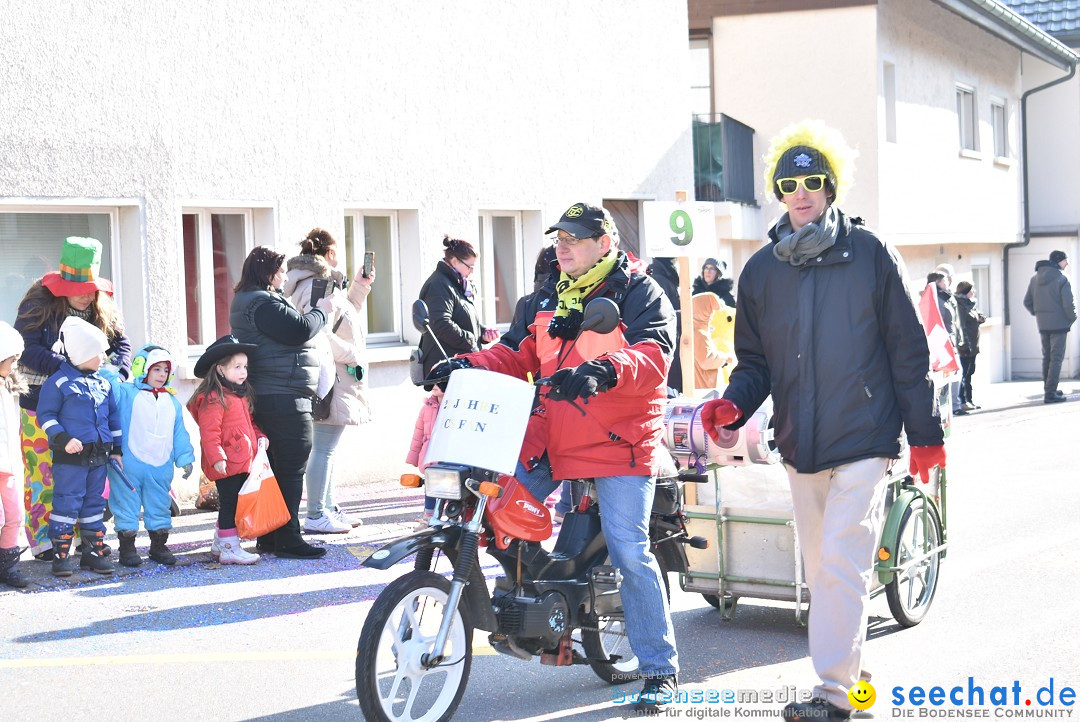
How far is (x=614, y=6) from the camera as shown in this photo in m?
15.1

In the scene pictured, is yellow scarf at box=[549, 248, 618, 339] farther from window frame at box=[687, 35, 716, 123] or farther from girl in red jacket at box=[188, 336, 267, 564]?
window frame at box=[687, 35, 716, 123]

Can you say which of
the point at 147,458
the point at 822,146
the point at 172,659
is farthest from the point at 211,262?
the point at 822,146

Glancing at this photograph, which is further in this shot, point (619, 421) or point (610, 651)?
point (610, 651)

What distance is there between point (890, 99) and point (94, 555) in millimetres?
15724

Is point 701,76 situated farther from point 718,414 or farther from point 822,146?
point 718,414

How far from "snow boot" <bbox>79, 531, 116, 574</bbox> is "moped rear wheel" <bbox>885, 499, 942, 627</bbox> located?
4.47 m

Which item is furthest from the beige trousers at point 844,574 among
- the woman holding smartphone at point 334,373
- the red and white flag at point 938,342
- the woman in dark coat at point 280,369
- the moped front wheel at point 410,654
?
the woman holding smartphone at point 334,373

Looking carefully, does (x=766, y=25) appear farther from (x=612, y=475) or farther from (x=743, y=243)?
(x=612, y=475)

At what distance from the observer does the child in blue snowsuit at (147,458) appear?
836 cm

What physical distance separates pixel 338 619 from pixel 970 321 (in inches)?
550

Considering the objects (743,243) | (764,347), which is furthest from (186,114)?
(743,243)

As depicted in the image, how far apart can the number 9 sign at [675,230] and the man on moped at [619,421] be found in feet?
13.2

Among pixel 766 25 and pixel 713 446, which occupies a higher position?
pixel 766 25

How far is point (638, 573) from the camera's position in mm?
5551
